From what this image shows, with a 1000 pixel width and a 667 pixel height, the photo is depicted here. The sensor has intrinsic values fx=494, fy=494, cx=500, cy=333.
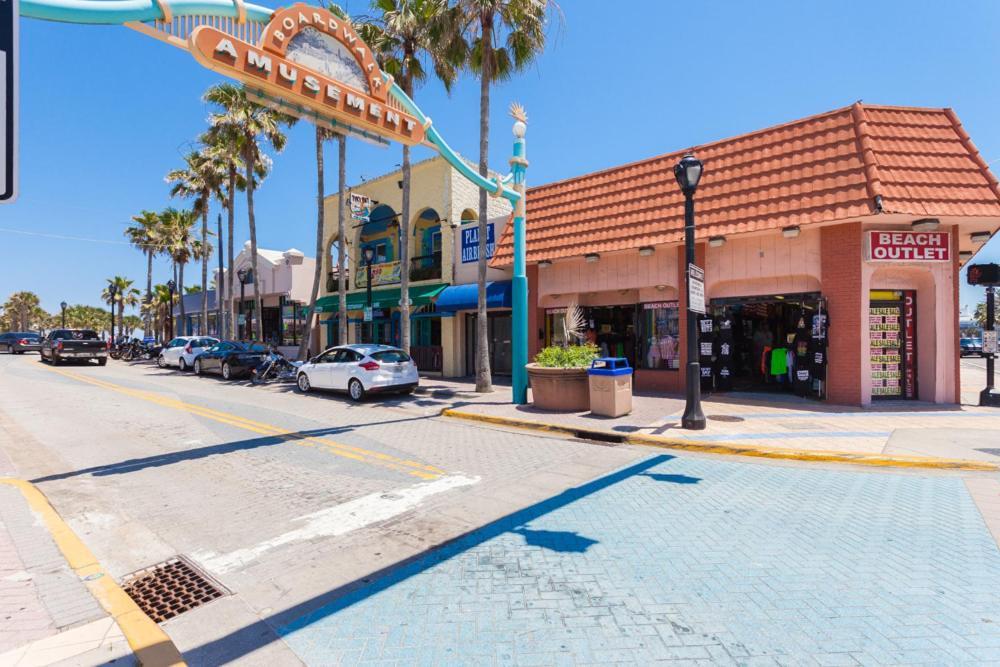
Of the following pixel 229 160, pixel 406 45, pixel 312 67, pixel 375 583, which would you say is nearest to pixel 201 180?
pixel 229 160

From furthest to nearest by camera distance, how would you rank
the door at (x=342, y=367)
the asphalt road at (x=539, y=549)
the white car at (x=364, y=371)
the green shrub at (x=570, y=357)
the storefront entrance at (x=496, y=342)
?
1. the storefront entrance at (x=496, y=342)
2. the door at (x=342, y=367)
3. the white car at (x=364, y=371)
4. the green shrub at (x=570, y=357)
5. the asphalt road at (x=539, y=549)

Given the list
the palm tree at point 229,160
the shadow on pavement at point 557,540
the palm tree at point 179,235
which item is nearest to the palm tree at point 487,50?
the shadow on pavement at point 557,540

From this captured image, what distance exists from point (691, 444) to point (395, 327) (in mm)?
17587

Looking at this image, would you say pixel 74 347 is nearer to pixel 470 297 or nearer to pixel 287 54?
pixel 470 297

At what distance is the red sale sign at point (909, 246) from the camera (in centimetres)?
1103

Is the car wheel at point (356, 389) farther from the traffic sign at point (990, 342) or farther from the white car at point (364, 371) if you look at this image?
the traffic sign at point (990, 342)

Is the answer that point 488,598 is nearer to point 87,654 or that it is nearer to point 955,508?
point 87,654

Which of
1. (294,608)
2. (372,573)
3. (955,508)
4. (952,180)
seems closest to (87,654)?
(294,608)

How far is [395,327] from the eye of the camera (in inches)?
921

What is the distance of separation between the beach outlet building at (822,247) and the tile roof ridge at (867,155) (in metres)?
0.03

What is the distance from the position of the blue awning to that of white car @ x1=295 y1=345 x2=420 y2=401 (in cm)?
398

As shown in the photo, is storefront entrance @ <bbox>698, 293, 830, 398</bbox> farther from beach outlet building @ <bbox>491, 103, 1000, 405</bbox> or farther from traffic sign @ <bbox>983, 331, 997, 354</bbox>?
traffic sign @ <bbox>983, 331, 997, 354</bbox>

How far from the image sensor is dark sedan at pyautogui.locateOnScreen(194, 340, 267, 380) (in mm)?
19203

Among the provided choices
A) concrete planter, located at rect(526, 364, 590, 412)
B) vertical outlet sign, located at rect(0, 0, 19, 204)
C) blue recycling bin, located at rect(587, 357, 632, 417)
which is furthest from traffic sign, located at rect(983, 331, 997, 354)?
vertical outlet sign, located at rect(0, 0, 19, 204)
